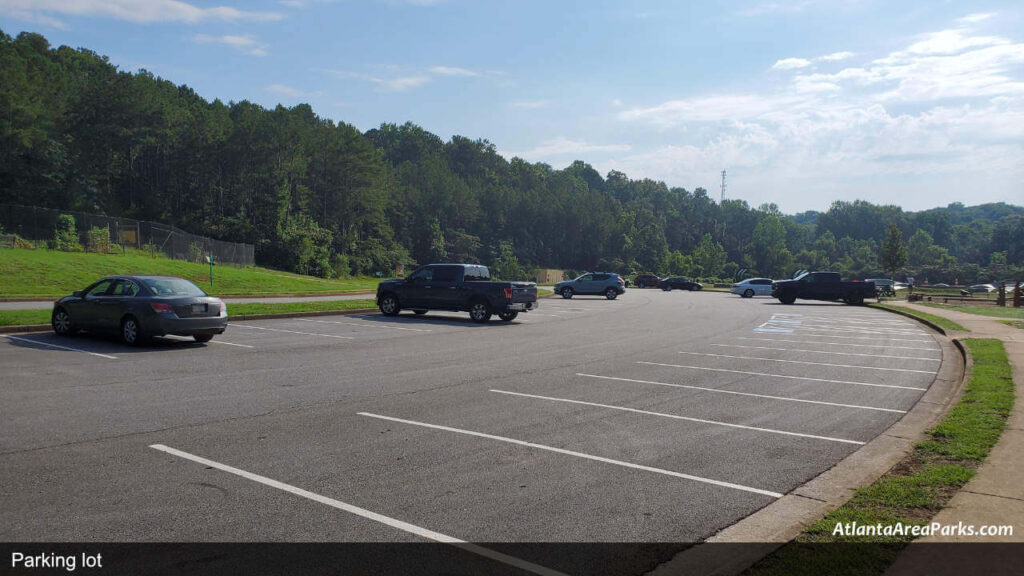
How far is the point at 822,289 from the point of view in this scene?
131 feet

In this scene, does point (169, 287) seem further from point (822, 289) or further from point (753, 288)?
point (753, 288)

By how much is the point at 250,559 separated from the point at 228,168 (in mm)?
88042

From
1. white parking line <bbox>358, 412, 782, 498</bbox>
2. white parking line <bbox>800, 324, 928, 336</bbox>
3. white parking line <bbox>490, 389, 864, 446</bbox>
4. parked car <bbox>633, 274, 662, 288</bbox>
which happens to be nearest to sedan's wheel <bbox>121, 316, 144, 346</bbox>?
white parking line <bbox>358, 412, 782, 498</bbox>

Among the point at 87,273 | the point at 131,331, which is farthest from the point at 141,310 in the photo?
the point at 87,273

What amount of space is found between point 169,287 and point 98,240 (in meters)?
31.7

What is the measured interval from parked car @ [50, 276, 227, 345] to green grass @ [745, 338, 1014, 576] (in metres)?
13.1

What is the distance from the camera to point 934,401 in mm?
9875

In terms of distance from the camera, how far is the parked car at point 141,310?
14289 millimetres

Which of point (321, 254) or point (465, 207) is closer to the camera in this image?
point (321, 254)

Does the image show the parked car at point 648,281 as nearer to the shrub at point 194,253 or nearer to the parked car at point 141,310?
the shrub at point 194,253

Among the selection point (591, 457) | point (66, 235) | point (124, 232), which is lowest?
point (591, 457)

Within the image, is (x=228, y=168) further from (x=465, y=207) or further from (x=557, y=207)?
(x=557, y=207)

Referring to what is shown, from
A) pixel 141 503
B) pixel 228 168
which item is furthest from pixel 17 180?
pixel 141 503

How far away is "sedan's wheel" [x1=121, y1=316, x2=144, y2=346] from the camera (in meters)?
14.4
